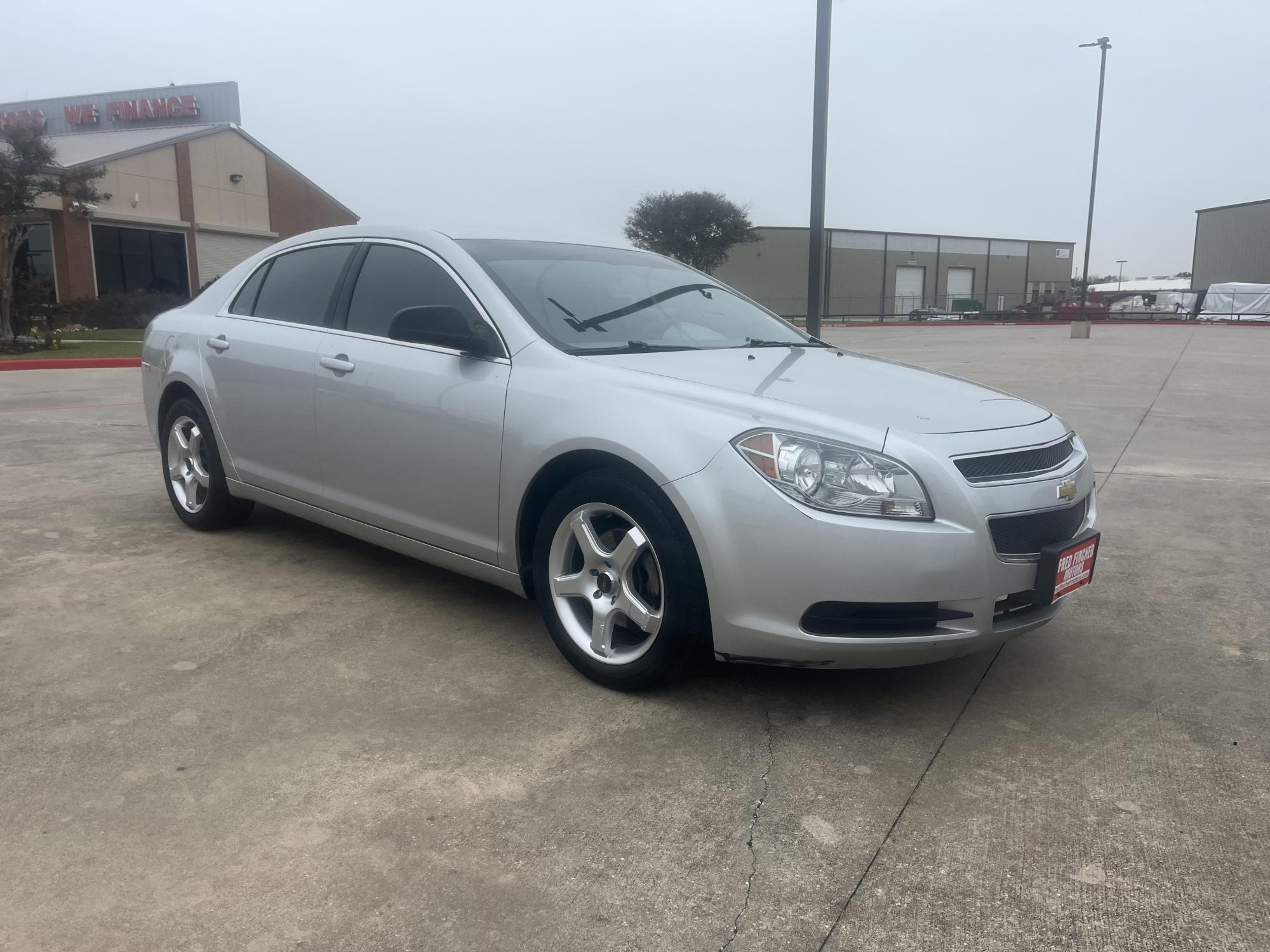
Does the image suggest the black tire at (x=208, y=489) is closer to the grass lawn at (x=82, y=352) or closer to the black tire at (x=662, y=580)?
the black tire at (x=662, y=580)

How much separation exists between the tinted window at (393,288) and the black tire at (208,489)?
122 centimetres

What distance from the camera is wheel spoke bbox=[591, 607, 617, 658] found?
322 centimetres

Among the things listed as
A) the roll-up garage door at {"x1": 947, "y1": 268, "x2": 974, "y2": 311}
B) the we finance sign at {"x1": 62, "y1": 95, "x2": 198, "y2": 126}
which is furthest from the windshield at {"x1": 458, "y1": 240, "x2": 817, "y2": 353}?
the roll-up garage door at {"x1": 947, "y1": 268, "x2": 974, "y2": 311}

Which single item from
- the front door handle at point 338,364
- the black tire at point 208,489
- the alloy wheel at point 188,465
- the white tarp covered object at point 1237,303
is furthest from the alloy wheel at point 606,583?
the white tarp covered object at point 1237,303

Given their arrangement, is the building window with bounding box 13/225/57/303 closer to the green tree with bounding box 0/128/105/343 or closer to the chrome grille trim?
the green tree with bounding box 0/128/105/343

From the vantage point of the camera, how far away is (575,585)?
3297 mm

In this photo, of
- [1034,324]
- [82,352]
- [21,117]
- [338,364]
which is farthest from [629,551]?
[21,117]

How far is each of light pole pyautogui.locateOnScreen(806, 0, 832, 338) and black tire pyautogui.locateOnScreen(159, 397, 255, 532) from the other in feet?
13.5

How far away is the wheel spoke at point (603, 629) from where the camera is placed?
127 inches

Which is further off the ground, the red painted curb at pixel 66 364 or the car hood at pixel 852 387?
the car hood at pixel 852 387

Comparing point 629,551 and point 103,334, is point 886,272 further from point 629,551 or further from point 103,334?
point 629,551

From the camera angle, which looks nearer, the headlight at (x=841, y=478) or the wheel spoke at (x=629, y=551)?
the headlight at (x=841, y=478)

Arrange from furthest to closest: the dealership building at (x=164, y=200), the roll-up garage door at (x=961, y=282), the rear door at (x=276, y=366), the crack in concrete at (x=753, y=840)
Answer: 1. the roll-up garage door at (x=961, y=282)
2. the dealership building at (x=164, y=200)
3. the rear door at (x=276, y=366)
4. the crack in concrete at (x=753, y=840)

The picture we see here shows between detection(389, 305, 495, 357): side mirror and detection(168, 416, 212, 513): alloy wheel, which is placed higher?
detection(389, 305, 495, 357): side mirror
